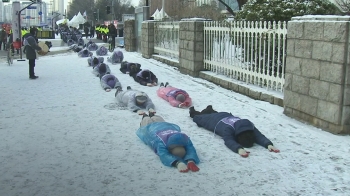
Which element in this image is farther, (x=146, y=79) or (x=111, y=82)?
(x=146, y=79)

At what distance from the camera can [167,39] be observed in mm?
15492

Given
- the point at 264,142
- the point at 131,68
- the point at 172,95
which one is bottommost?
the point at 264,142

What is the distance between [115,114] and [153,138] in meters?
2.25

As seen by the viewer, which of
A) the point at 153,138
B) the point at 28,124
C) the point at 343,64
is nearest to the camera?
the point at 153,138

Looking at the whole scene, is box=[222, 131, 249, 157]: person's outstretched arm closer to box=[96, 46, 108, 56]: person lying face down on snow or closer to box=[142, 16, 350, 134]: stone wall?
box=[142, 16, 350, 134]: stone wall

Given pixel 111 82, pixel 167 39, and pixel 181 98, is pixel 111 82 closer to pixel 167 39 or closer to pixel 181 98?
pixel 181 98

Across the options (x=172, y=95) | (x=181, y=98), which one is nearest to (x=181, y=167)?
(x=181, y=98)

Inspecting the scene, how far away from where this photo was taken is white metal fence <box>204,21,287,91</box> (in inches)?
308

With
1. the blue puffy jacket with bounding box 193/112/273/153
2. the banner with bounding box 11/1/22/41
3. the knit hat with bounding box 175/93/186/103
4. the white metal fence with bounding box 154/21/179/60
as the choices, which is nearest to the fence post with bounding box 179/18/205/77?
the white metal fence with bounding box 154/21/179/60

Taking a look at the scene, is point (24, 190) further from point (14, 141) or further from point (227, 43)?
point (227, 43)

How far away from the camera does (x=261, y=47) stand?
8.48 m

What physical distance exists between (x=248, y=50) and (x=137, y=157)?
4548 mm

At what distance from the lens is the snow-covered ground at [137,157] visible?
4.18 metres

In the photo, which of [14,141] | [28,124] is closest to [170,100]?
[28,124]
